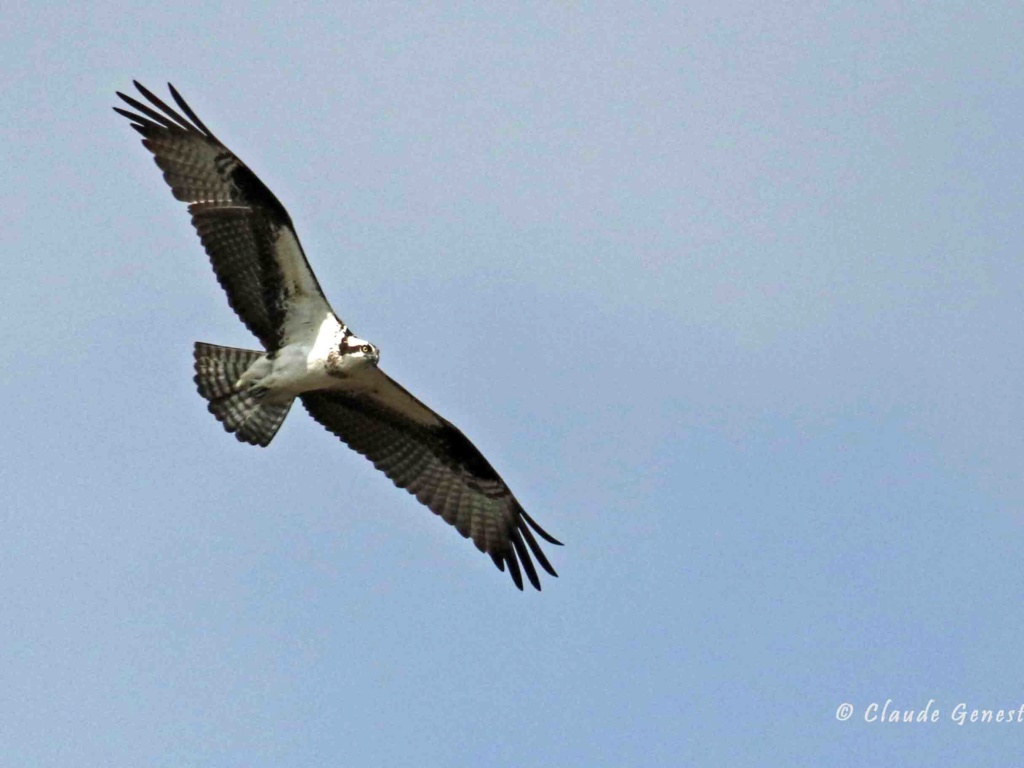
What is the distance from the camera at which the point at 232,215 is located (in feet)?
59.5

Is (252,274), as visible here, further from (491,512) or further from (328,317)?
(491,512)

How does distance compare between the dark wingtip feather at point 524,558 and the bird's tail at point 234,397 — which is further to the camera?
the dark wingtip feather at point 524,558

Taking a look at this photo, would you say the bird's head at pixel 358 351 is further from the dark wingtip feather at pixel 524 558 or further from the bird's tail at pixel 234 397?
the dark wingtip feather at pixel 524 558

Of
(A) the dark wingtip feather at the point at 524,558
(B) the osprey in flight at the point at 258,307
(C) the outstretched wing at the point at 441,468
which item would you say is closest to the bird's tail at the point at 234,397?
(B) the osprey in flight at the point at 258,307

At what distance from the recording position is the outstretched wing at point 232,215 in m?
18.1

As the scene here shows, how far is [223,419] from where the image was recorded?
18.8 metres

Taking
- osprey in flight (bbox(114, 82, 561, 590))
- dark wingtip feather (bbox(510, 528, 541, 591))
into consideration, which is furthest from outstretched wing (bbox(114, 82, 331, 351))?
dark wingtip feather (bbox(510, 528, 541, 591))

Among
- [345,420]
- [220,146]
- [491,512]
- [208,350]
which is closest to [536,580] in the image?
[491,512]

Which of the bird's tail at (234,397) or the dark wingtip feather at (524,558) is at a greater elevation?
the dark wingtip feather at (524,558)

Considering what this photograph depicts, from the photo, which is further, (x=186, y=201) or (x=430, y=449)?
(x=430, y=449)

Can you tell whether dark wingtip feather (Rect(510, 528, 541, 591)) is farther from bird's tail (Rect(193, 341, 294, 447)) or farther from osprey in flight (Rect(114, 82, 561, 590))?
bird's tail (Rect(193, 341, 294, 447))

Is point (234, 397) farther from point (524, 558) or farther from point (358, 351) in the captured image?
point (524, 558)

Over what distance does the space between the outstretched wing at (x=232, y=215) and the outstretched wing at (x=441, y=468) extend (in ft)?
5.34

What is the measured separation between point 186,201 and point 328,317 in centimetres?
170
